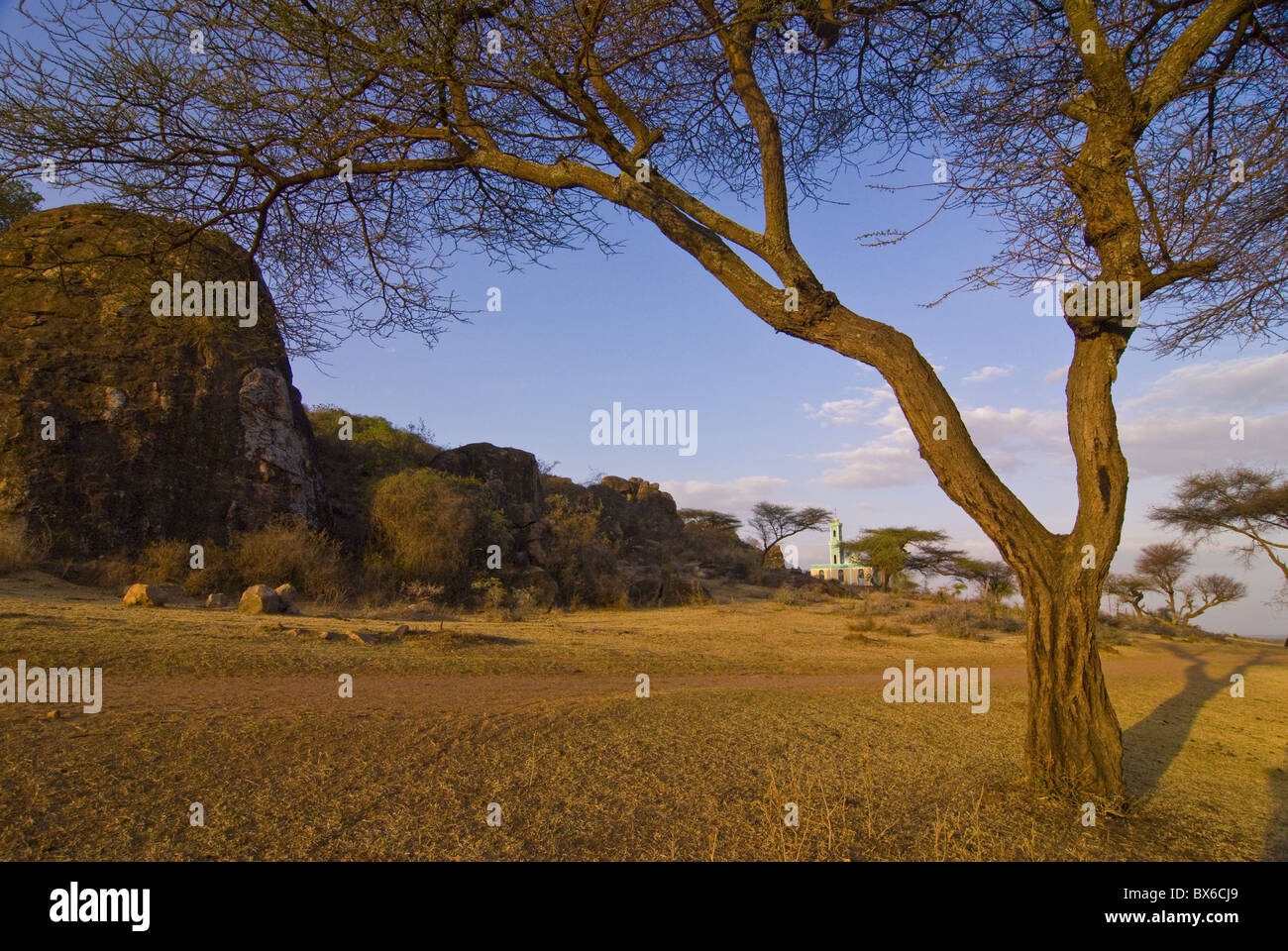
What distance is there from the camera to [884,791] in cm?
402

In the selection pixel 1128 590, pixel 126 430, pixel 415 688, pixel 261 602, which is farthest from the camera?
pixel 1128 590

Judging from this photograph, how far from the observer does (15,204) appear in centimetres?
1691

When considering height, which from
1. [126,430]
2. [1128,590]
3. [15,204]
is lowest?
[1128,590]

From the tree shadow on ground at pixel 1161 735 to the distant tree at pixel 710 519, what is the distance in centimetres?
2848

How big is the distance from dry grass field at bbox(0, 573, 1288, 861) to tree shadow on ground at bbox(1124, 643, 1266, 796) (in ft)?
0.13

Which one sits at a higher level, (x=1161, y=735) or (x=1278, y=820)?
(x=1278, y=820)

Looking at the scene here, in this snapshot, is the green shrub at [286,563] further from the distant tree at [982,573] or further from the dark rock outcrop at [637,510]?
the distant tree at [982,573]

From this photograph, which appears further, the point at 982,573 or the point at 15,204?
the point at 982,573

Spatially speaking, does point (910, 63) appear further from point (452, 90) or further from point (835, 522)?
point (835, 522)


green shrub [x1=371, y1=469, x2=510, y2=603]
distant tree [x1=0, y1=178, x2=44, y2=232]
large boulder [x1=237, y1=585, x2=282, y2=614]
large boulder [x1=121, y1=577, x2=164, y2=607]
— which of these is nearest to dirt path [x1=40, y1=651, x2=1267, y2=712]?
large boulder [x1=237, y1=585, x2=282, y2=614]

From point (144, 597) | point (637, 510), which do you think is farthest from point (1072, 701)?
point (637, 510)

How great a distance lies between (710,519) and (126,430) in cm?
2986

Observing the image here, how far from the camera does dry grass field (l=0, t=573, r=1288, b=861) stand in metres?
3.08

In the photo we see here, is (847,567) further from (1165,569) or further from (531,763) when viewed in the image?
(531,763)
